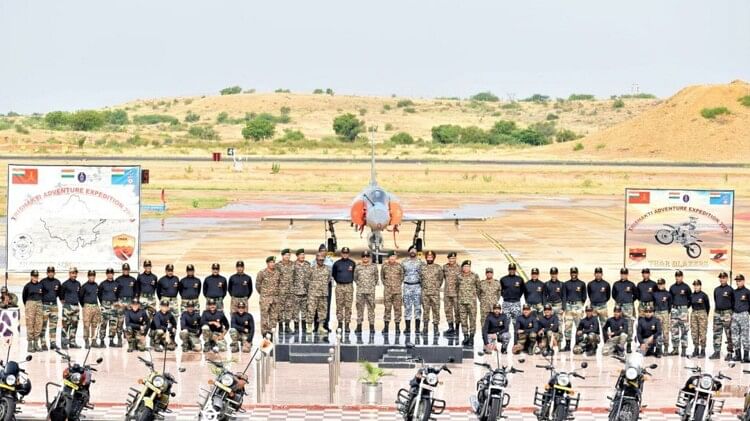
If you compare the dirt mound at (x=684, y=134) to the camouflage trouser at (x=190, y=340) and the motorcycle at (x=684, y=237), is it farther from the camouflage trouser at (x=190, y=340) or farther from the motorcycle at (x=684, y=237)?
the camouflage trouser at (x=190, y=340)

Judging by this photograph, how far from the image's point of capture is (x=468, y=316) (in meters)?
23.7

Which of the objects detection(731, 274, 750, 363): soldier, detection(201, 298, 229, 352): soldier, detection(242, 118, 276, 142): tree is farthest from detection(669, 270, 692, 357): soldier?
detection(242, 118, 276, 142): tree

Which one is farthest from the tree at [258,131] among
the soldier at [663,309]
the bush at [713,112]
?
the soldier at [663,309]

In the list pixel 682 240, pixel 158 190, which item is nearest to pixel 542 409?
pixel 682 240

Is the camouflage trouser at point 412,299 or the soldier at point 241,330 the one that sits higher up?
the camouflage trouser at point 412,299

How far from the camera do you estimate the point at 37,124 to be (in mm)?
170500

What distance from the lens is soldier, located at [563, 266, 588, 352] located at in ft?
78.4

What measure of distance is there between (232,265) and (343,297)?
12.9 meters

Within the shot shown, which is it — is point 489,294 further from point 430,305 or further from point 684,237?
point 684,237

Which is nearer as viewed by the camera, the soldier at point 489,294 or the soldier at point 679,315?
the soldier at point 679,315

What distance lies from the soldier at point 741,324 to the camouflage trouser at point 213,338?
860 cm

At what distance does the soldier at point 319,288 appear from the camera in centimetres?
2364

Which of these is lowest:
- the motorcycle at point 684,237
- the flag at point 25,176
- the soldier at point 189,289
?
the soldier at point 189,289

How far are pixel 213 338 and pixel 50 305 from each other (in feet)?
9.30
